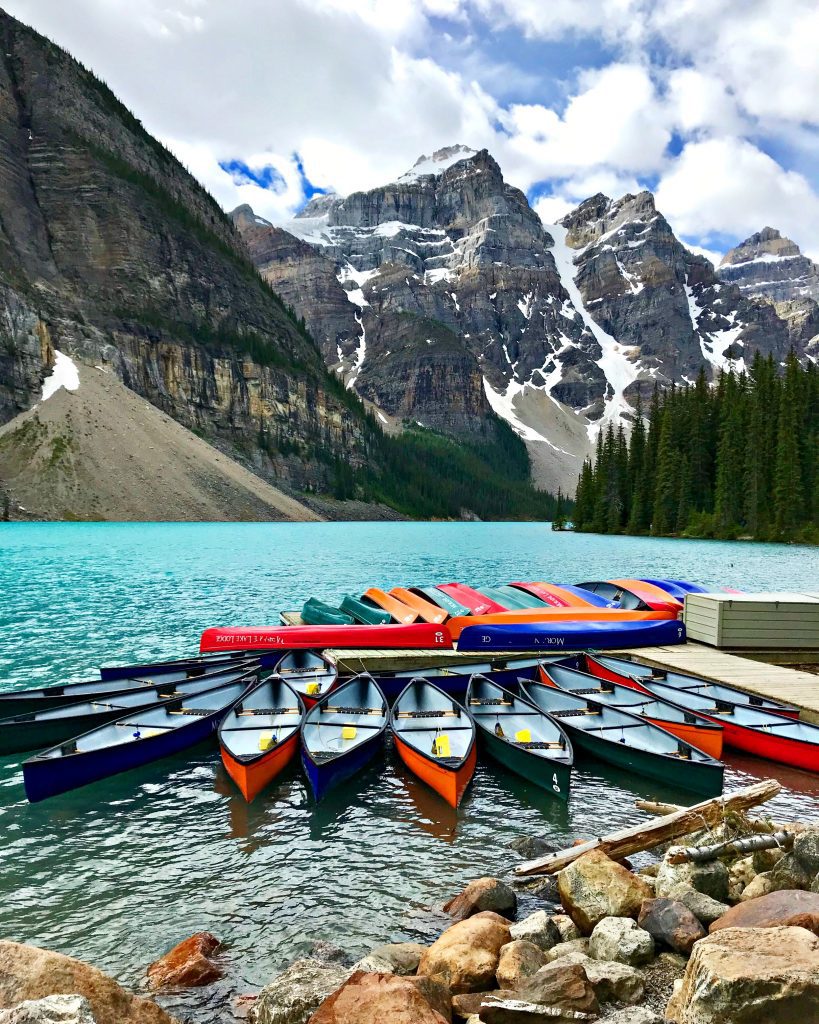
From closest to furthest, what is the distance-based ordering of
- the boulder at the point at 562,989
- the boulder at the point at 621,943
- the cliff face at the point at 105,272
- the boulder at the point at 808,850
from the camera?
the boulder at the point at 562,989 < the boulder at the point at 621,943 < the boulder at the point at 808,850 < the cliff face at the point at 105,272

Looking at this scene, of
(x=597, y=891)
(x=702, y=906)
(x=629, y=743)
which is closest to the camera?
(x=702, y=906)

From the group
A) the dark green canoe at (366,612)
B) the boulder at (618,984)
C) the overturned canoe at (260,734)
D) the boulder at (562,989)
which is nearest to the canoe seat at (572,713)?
the overturned canoe at (260,734)

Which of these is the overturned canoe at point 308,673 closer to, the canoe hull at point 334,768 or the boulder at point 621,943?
the canoe hull at point 334,768

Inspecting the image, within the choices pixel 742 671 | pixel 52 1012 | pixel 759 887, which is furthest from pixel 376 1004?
pixel 742 671

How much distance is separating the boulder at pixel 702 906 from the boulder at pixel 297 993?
13.0ft

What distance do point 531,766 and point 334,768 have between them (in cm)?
375

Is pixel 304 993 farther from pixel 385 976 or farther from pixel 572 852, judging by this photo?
pixel 572 852

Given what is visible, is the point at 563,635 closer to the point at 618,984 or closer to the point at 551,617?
the point at 551,617

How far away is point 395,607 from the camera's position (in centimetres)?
2455

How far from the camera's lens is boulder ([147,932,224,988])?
7312mm

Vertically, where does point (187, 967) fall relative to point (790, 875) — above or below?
below

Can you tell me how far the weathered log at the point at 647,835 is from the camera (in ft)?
30.1

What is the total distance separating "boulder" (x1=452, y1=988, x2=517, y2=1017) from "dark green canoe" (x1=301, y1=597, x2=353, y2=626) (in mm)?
17870

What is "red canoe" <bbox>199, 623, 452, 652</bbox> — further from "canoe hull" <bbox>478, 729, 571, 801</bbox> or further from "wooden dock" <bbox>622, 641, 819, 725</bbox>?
"canoe hull" <bbox>478, 729, 571, 801</bbox>
